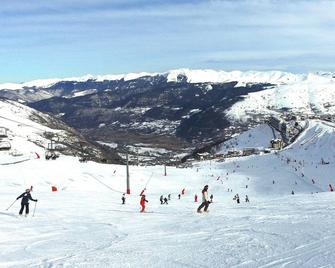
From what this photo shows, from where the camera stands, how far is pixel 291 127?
6826 inches

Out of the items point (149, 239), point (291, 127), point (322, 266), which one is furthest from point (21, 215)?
point (291, 127)

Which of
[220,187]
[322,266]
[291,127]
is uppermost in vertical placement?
[291,127]

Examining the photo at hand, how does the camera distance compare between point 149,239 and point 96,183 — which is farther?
point 96,183

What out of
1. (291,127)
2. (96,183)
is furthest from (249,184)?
(291,127)

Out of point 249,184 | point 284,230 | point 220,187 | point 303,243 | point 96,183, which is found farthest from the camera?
point 249,184

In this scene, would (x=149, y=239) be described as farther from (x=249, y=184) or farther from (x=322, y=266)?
(x=249, y=184)

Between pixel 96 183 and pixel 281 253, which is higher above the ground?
pixel 96 183

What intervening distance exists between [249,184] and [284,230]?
46351 mm

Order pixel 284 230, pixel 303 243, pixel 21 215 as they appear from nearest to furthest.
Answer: pixel 303 243 < pixel 284 230 < pixel 21 215

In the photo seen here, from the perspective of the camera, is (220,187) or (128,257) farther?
(220,187)

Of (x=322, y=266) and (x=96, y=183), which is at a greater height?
(x=96, y=183)

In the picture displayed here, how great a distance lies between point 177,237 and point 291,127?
161464 millimetres

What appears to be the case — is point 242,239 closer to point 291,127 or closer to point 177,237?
point 177,237

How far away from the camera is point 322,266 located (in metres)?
11.4
